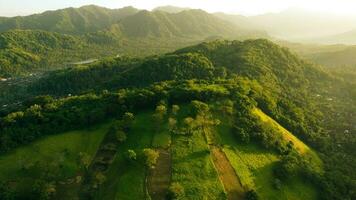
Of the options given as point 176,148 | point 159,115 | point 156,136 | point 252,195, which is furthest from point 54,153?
point 252,195

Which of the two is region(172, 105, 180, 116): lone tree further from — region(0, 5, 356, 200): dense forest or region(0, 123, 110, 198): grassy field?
region(0, 123, 110, 198): grassy field

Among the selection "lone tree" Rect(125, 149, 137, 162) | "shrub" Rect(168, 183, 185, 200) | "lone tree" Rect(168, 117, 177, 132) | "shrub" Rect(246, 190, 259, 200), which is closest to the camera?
"shrub" Rect(168, 183, 185, 200)

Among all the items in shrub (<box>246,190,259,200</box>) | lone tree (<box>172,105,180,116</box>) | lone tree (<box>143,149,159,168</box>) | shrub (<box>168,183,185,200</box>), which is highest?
lone tree (<box>172,105,180,116</box>)

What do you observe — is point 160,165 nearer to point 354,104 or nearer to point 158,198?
point 158,198

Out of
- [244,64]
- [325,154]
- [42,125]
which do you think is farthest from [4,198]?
[244,64]

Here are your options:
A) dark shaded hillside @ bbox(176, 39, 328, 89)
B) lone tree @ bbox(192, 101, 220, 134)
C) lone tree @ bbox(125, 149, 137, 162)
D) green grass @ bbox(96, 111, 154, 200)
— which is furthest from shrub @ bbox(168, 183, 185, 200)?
dark shaded hillside @ bbox(176, 39, 328, 89)

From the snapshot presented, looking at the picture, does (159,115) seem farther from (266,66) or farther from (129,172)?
(266,66)

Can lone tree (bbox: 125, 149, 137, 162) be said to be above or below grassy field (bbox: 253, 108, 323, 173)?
above

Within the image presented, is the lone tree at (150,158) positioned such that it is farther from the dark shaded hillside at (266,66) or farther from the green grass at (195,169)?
the dark shaded hillside at (266,66)
